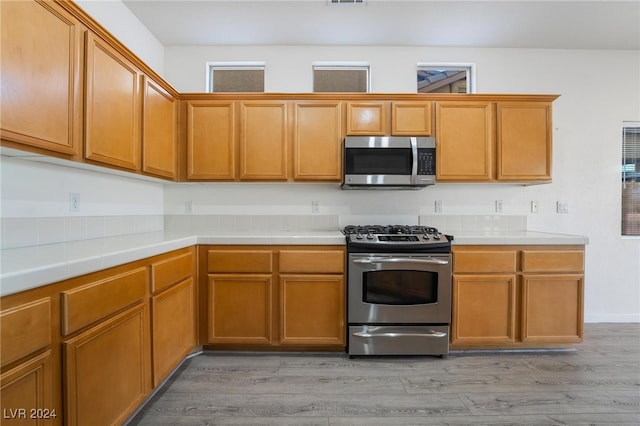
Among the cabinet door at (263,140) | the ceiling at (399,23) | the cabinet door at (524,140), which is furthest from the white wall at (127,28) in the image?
the cabinet door at (524,140)

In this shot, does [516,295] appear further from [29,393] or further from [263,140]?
[29,393]

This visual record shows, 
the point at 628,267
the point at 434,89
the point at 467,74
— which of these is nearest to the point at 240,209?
the point at 434,89

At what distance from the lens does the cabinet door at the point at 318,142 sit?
2662 mm

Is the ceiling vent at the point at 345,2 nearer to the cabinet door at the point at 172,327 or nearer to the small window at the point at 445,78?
the small window at the point at 445,78

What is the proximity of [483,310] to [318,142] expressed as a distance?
6.54ft

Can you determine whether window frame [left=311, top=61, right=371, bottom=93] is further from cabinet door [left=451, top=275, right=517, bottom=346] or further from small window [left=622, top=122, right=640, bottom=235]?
small window [left=622, top=122, right=640, bottom=235]

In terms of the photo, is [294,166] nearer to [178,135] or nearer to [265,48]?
[178,135]

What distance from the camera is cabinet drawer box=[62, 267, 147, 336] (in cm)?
115

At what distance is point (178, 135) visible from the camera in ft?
8.68

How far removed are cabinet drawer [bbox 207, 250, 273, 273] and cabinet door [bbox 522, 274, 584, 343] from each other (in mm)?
2110

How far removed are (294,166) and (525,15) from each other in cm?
241

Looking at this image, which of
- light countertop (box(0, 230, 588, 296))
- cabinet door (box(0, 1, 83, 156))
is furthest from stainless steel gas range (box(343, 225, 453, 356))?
cabinet door (box(0, 1, 83, 156))

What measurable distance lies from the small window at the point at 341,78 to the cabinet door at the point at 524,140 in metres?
1.34

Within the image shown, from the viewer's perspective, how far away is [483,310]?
236cm
